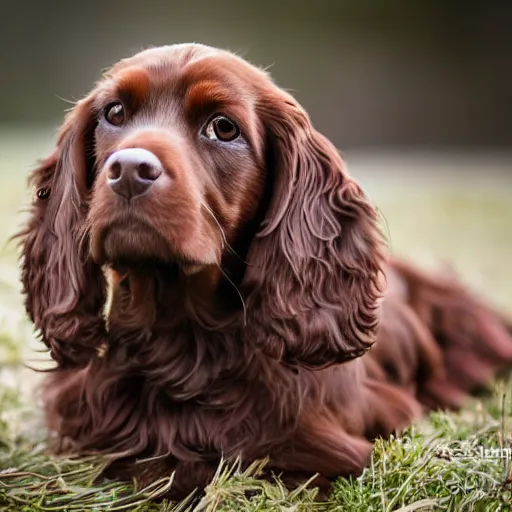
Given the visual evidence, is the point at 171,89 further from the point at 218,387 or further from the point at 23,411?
the point at 23,411

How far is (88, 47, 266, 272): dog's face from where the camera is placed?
2.11 m

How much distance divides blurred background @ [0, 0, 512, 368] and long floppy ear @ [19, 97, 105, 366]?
911cm

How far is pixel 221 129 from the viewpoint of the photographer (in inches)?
92.1

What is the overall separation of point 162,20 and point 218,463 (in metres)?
10.6

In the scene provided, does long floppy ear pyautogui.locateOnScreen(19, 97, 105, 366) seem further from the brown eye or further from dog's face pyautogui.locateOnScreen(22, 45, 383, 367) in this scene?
the brown eye

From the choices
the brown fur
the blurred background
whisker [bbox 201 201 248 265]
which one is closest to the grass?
the brown fur

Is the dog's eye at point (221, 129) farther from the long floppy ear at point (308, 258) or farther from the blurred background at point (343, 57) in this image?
the blurred background at point (343, 57)

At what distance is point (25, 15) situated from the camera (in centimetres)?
1208

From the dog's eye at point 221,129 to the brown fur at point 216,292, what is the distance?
21 mm

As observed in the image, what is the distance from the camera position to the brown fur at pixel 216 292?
92.4 inches

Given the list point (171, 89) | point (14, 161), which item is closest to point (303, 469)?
point (171, 89)

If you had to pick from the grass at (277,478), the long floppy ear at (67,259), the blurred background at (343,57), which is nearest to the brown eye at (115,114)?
the long floppy ear at (67,259)

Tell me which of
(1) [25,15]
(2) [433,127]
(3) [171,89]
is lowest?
(2) [433,127]

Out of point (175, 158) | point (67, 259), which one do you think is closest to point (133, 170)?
point (175, 158)
